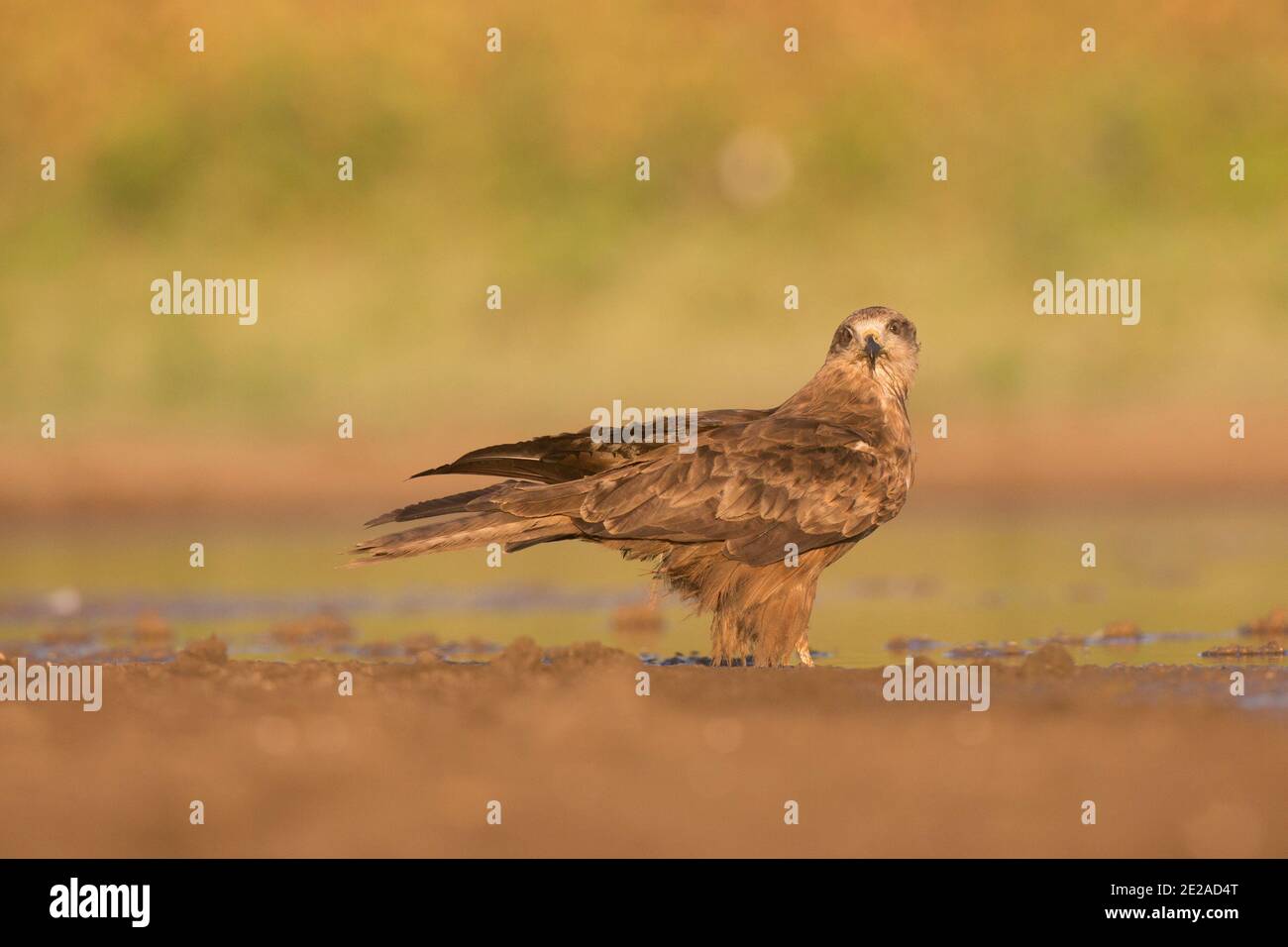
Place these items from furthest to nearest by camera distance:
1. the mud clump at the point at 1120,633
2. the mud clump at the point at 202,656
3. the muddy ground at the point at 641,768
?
1. the mud clump at the point at 1120,633
2. the mud clump at the point at 202,656
3. the muddy ground at the point at 641,768

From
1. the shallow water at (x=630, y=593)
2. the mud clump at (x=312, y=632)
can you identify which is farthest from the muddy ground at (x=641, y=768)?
the mud clump at (x=312, y=632)

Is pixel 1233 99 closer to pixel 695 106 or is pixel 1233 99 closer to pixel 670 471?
pixel 695 106

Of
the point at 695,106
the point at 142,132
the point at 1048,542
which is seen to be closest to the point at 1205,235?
the point at 695,106

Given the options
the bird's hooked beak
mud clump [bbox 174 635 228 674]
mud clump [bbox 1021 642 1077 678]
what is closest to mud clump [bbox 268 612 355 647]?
mud clump [bbox 174 635 228 674]

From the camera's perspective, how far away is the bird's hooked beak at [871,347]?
36.9 ft

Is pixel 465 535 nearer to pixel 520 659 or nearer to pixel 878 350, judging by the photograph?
pixel 520 659

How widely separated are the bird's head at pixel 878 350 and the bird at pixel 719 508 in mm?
345

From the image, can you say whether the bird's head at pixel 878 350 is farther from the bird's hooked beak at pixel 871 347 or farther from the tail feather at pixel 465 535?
the tail feather at pixel 465 535

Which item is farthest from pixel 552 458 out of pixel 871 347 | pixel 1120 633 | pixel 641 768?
pixel 641 768

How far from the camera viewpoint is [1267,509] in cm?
2325

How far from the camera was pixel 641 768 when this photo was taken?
24.9ft

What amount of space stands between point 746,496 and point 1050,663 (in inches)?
71.6

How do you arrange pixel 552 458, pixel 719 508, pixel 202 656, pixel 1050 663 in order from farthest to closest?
pixel 552 458 → pixel 719 508 → pixel 202 656 → pixel 1050 663

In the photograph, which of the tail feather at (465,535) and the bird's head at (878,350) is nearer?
the tail feather at (465,535)
